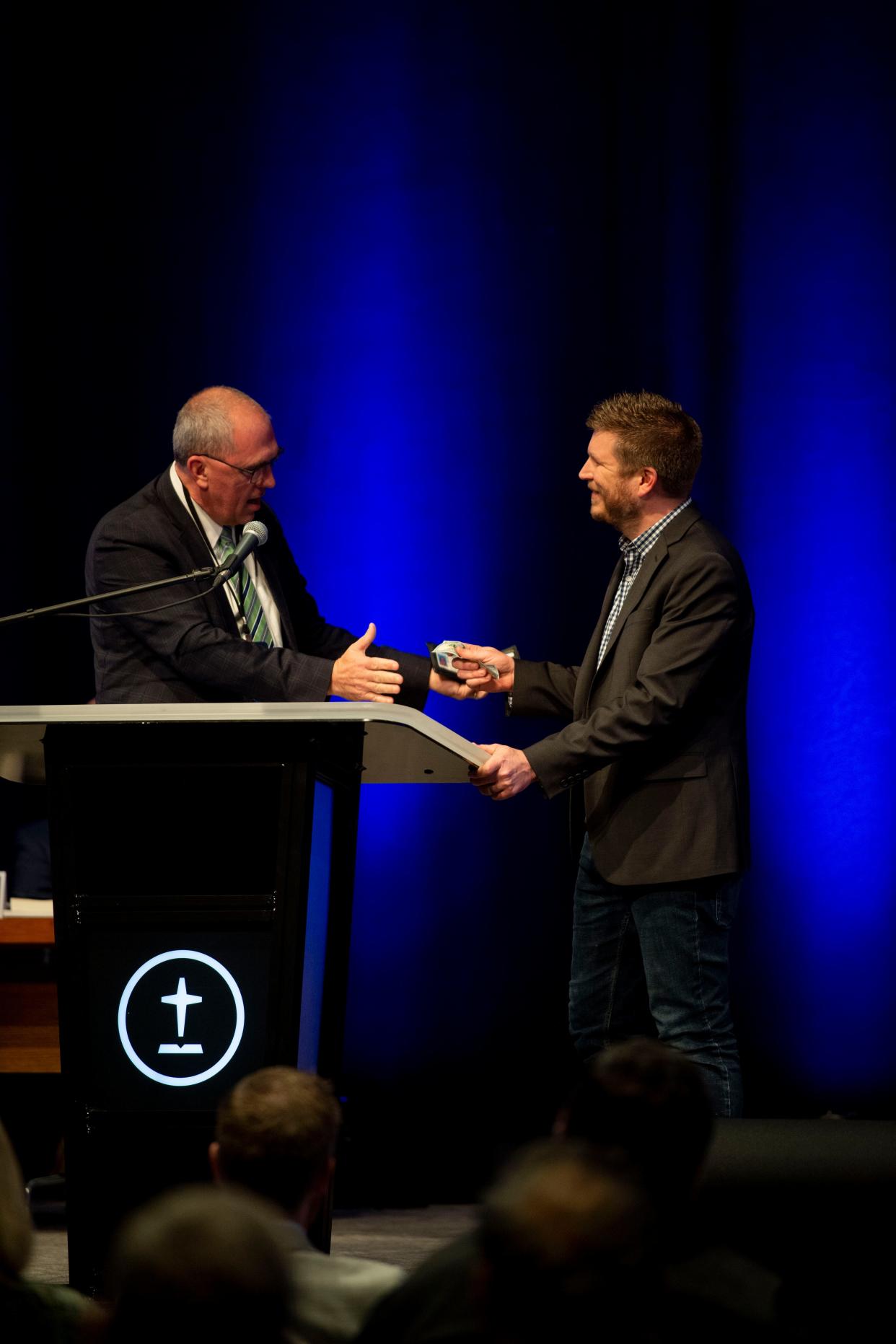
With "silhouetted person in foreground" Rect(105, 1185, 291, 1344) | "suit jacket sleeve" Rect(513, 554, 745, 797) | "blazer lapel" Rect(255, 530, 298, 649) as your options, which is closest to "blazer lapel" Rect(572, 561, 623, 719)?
"suit jacket sleeve" Rect(513, 554, 745, 797)

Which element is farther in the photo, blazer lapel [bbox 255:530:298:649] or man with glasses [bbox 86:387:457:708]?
blazer lapel [bbox 255:530:298:649]

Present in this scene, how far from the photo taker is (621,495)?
3.25 m

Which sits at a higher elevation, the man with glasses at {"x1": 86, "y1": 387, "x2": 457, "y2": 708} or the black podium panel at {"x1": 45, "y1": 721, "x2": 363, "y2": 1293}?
the man with glasses at {"x1": 86, "y1": 387, "x2": 457, "y2": 708}

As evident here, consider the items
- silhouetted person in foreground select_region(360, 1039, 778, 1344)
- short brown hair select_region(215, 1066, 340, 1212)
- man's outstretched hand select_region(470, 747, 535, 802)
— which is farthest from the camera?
man's outstretched hand select_region(470, 747, 535, 802)

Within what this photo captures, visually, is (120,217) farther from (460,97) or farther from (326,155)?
(460,97)

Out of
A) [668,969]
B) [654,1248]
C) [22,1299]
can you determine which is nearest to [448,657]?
[668,969]

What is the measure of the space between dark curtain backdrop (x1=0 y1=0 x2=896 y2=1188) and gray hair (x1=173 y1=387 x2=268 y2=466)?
1385 mm

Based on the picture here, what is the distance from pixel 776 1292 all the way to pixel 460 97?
4.03 meters

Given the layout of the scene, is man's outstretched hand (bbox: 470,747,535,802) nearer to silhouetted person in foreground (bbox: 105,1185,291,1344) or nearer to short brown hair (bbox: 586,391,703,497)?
short brown hair (bbox: 586,391,703,497)

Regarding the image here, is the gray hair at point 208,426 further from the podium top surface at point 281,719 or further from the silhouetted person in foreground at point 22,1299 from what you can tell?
the silhouetted person in foreground at point 22,1299

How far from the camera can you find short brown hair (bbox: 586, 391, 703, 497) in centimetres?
322

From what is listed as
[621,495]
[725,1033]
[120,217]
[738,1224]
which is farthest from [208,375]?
[738,1224]

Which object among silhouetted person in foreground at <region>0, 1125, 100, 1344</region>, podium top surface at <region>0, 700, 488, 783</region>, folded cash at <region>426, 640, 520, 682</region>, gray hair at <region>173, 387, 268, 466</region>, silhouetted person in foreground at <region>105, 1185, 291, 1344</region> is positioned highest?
gray hair at <region>173, 387, 268, 466</region>

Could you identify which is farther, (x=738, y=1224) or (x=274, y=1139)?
(x=738, y=1224)
